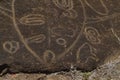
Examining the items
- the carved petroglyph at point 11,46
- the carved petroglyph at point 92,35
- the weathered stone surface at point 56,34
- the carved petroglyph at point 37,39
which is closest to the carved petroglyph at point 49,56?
the weathered stone surface at point 56,34

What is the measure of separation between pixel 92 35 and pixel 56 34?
0.29 meters

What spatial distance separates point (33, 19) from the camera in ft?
11.6

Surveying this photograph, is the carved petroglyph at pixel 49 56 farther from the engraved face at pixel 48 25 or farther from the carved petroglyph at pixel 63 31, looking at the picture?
the carved petroglyph at pixel 63 31

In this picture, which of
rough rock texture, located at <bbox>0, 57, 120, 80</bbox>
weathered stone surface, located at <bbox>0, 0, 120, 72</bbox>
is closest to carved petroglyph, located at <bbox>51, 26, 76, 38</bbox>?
weathered stone surface, located at <bbox>0, 0, 120, 72</bbox>

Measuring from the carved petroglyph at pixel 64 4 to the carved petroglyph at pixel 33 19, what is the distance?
0.17 meters

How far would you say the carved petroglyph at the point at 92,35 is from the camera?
11.7 feet

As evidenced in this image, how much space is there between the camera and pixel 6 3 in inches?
138

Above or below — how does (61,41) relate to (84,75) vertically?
above

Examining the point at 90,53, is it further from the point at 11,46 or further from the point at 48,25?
the point at 11,46

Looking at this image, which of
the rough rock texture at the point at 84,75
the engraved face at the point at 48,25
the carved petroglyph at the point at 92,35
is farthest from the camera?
the carved petroglyph at the point at 92,35

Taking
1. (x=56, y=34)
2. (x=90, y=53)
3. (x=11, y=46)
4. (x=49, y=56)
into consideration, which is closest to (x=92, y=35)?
(x=90, y=53)

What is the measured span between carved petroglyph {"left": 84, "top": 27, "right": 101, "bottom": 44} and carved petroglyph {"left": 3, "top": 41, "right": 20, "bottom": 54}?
1.81 feet

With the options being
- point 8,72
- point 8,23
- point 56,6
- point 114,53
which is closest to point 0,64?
point 8,72

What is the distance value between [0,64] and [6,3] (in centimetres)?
49
